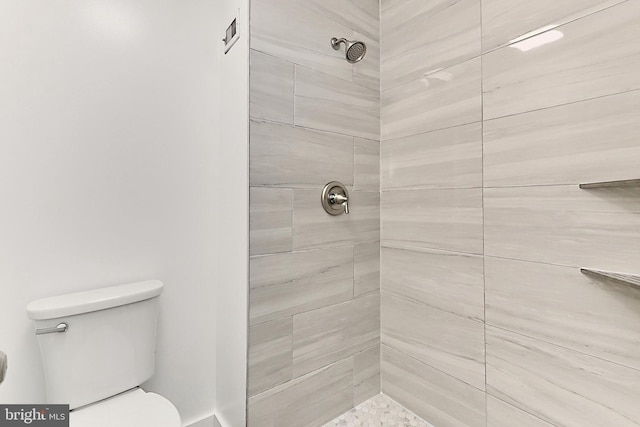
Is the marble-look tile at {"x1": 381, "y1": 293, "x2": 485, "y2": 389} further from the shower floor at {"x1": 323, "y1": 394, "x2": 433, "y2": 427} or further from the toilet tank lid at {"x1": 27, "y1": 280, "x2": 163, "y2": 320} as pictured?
the toilet tank lid at {"x1": 27, "y1": 280, "x2": 163, "y2": 320}

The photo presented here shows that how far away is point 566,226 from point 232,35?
1.47m

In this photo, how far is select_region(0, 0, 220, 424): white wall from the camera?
1092mm

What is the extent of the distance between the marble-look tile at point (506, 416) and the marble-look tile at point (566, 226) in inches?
21.8

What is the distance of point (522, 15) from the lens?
1.13 metres

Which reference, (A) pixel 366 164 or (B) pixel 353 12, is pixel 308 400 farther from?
(B) pixel 353 12

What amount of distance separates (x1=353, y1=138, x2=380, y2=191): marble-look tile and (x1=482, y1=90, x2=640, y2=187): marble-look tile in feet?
1.80

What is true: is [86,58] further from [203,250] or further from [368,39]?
[368,39]

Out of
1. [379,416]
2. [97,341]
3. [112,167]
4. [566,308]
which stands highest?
[112,167]

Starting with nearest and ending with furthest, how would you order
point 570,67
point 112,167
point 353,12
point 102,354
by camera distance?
point 570,67 < point 102,354 < point 112,167 < point 353,12

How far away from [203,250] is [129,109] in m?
0.66

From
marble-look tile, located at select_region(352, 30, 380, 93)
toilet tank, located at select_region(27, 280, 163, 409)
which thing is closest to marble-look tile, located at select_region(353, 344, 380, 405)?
toilet tank, located at select_region(27, 280, 163, 409)

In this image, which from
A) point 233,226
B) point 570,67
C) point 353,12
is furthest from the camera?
point 353,12

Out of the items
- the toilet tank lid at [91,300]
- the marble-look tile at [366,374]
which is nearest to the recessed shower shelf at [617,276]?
the marble-look tile at [366,374]

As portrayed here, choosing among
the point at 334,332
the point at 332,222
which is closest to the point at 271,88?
the point at 332,222
